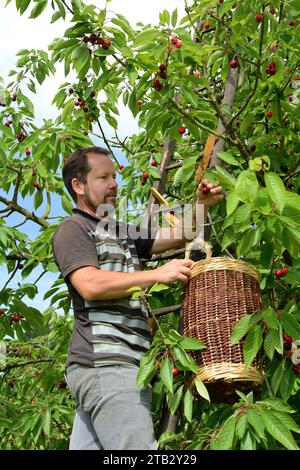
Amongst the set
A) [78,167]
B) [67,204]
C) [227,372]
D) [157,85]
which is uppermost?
[67,204]

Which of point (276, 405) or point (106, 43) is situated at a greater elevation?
point (106, 43)

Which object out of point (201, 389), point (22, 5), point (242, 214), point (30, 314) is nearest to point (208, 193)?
point (242, 214)

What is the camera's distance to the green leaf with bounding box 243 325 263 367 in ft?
7.92

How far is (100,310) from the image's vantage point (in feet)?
8.45

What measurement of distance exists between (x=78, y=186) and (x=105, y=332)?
78 cm

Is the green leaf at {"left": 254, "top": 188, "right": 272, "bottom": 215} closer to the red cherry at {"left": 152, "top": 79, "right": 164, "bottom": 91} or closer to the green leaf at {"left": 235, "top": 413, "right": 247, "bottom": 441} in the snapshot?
the green leaf at {"left": 235, "top": 413, "right": 247, "bottom": 441}

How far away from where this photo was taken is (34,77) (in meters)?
5.12

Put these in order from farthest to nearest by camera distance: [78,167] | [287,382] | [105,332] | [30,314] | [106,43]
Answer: [30,314], [106,43], [78,167], [287,382], [105,332]

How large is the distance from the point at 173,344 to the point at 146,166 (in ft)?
7.80

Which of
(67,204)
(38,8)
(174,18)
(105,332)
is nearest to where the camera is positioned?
(105,332)

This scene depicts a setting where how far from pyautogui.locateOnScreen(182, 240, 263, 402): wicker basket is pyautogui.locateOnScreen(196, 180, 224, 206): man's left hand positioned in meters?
0.40

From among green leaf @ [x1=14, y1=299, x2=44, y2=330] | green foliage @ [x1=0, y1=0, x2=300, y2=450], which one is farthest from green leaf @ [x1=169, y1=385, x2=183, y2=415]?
green leaf @ [x1=14, y1=299, x2=44, y2=330]

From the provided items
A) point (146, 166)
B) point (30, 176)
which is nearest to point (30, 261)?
point (30, 176)

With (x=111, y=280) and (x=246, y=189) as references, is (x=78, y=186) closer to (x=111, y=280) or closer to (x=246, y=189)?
(x=111, y=280)
